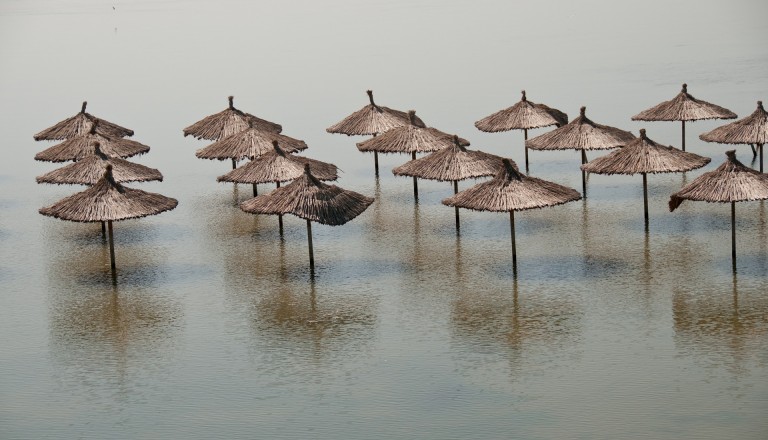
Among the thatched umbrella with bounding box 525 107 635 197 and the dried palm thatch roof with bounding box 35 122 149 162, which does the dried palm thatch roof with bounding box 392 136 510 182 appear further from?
the dried palm thatch roof with bounding box 35 122 149 162

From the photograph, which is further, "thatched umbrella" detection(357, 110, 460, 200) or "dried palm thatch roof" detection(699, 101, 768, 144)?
"thatched umbrella" detection(357, 110, 460, 200)

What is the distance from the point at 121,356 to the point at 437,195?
12.5m

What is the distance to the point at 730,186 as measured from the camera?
984 inches

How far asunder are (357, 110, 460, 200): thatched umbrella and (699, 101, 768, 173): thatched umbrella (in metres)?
6.13

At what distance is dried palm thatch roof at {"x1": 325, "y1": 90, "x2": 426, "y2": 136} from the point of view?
3538cm

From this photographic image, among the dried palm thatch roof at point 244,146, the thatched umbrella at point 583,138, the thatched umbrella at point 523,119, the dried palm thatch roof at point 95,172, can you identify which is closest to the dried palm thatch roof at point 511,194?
the thatched umbrella at point 583,138

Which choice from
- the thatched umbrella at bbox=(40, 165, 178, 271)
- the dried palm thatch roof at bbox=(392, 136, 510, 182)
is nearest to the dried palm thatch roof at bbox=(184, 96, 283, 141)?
the dried palm thatch roof at bbox=(392, 136, 510, 182)

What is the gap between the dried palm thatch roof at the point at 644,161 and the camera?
2831 centimetres

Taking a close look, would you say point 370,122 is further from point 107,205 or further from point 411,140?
point 107,205

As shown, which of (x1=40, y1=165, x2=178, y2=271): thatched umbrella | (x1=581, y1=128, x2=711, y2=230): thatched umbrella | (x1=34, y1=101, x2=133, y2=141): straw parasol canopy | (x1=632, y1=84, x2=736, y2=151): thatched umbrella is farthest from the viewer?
(x1=34, y1=101, x2=133, y2=141): straw parasol canopy

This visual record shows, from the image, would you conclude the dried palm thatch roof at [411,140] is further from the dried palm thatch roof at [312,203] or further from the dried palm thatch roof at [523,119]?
the dried palm thatch roof at [312,203]

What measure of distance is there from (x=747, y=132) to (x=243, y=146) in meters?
12.0

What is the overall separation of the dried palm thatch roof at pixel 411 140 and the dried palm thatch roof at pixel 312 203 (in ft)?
18.9

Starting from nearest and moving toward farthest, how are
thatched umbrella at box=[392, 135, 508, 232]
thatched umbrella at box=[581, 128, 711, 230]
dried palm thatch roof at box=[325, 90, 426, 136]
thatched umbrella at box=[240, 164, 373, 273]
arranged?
thatched umbrella at box=[240, 164, 373, 273] < thatched umbrella at box=[581, 128, 711, 230] < thatched umbrella at box=[392, 135, 508, 232] < dried palm thatch roof at box=[325, 90, 426, 136]
